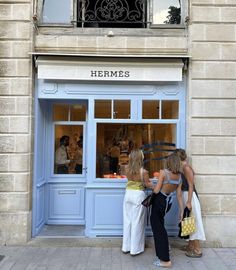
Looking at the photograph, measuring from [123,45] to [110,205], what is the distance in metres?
3.05

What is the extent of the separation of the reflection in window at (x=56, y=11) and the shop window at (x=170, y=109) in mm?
2497

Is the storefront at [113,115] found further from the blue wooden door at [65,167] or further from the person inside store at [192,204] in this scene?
the person inside store at [192,204]

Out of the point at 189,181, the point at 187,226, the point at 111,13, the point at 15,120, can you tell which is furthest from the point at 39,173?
the point at 111,13

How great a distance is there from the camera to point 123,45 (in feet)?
22.4

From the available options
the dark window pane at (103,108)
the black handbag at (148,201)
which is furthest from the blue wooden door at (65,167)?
the black handbag at (148,201)

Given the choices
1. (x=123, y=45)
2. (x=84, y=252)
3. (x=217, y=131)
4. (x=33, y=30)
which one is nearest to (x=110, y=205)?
(x=84, y=252)

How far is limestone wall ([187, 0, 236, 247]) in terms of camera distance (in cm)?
666

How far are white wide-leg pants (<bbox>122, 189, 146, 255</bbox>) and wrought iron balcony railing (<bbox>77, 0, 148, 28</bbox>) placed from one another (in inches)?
129

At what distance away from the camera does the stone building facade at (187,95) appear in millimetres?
6629

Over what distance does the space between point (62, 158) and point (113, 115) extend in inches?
63.5

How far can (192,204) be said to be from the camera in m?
6.10

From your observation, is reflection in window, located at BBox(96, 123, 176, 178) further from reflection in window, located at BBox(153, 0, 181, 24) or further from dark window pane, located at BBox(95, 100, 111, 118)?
reflection in window, located at BBox(153, 0, 181, 24)

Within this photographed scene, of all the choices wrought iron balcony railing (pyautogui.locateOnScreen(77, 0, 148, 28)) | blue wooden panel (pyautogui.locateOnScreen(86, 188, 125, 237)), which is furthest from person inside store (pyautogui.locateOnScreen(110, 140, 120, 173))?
wrought iron balcony railing (pyautogui.locateOnScreen(77, 0, 148, 28))

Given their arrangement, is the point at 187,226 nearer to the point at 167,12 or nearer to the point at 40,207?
the point at 40,207
